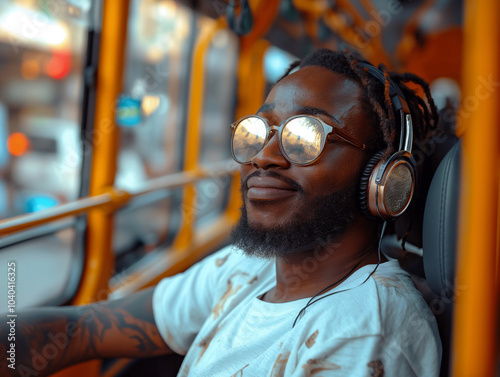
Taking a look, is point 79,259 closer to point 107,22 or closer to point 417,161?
point 107,22

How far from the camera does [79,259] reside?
2.44 meters

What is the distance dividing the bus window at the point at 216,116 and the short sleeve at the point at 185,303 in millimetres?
2447

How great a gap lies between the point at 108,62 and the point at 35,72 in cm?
278

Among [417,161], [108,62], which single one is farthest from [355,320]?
[108,62]

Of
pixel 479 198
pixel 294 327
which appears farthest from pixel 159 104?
pixel 479 198

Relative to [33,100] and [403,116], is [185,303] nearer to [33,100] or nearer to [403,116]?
[403,116]

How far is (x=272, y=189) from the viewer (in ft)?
3.98

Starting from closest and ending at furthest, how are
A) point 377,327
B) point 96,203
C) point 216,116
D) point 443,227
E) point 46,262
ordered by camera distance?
point 377,327, point 443,227, point 96,203, point 46,262, point 216,116

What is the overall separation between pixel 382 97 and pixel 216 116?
11.0 ft

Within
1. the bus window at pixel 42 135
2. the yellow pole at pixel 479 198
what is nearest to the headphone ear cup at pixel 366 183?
the yellow pole at pixel 479 198

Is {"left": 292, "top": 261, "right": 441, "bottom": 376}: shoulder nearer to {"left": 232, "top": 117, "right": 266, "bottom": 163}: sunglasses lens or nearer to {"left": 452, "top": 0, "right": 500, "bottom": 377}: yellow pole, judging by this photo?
{"left": 452, "top": 0, "right": 500, "bottom": 377}: yellow pole

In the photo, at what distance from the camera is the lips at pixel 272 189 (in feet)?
3.96

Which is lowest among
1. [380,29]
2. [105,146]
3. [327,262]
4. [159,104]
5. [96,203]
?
[96,203]

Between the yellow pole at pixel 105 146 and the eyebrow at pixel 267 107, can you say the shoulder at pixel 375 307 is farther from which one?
the yellow pole at pixel 105 146
